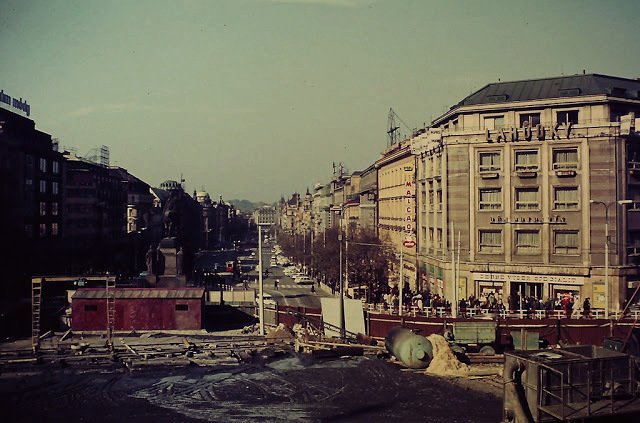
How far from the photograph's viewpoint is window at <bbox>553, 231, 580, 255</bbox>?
54188 mm

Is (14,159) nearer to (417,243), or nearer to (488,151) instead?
(417,243)

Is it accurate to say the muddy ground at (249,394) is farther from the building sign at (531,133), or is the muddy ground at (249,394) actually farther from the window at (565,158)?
the building sign at (531,133)

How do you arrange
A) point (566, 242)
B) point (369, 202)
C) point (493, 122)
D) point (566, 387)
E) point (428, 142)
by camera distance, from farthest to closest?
point (369, 202) < point (428, 142) < point (493, 122) < point (566, 242) < point (566, 387)

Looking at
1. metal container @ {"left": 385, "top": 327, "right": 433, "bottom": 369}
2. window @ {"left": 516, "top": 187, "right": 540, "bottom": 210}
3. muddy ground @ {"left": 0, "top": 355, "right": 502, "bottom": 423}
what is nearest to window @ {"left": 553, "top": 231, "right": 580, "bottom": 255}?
window @ {"left": 516, "top": 187, "right": 540, "bottom": 210}

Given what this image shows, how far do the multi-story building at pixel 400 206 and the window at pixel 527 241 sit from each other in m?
10.1

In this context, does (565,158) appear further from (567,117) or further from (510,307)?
(510,307)

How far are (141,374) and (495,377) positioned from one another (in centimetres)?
1836

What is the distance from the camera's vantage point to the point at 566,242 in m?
54.5

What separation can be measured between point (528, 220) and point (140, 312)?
3261 centimetres

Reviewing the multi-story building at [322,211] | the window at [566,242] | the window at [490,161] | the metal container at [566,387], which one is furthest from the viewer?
the multi-story building at [322,211]

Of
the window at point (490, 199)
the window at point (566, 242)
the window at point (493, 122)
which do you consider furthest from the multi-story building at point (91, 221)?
the window at point (566, 242)

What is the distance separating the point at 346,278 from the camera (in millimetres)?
76688

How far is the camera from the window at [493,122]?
57.4m

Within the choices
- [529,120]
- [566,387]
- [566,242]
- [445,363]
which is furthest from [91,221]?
[566,387]
